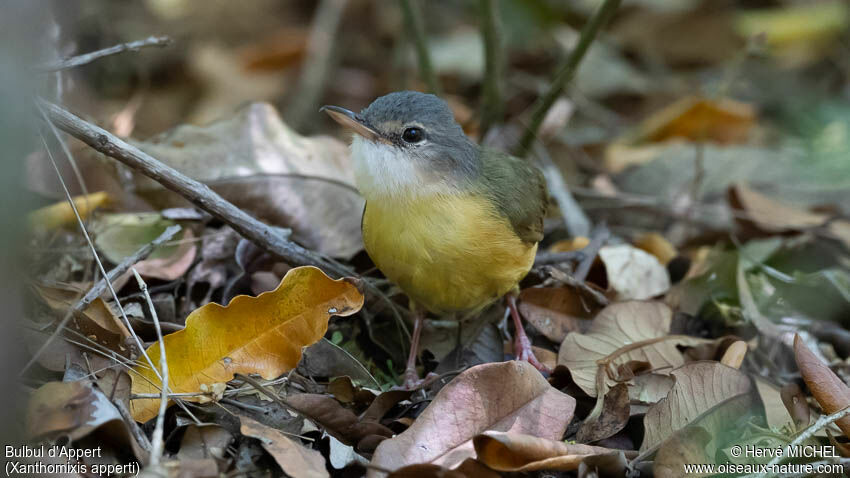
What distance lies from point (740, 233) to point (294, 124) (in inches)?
180

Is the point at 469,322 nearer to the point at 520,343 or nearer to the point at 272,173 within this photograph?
the point at 520,343

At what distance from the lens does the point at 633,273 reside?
201 inches

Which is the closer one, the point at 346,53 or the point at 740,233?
the point at 740,233

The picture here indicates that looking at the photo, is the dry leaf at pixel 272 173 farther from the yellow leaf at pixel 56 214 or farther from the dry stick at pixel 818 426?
the dry stick at pixel 818 426

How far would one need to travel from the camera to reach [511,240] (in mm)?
4277

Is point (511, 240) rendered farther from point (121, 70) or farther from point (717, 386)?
point (121, 70)

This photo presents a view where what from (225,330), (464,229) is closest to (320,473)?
(225,330)

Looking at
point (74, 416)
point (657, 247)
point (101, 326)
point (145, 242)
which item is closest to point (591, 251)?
point (657, 247)

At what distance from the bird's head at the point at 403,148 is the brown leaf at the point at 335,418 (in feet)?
3.89

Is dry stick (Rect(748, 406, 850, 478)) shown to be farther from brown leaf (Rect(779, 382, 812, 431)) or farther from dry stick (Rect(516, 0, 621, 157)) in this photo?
dry stick (Rect(516, 0, 621, 157))

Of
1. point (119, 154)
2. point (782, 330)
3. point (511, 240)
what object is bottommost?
point (782, 330)

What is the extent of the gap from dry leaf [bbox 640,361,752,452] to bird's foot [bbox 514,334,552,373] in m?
0.73

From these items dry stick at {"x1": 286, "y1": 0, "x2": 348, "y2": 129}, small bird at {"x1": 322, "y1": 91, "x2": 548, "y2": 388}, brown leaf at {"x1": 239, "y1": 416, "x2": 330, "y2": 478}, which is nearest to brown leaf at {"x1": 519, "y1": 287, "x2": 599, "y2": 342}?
small bird at {"x1": 322, "y1": 91, "x2": 548, "y2": 388}

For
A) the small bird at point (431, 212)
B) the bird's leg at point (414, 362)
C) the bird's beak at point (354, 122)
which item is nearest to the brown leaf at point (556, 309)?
the small bird at point (431, 212)
